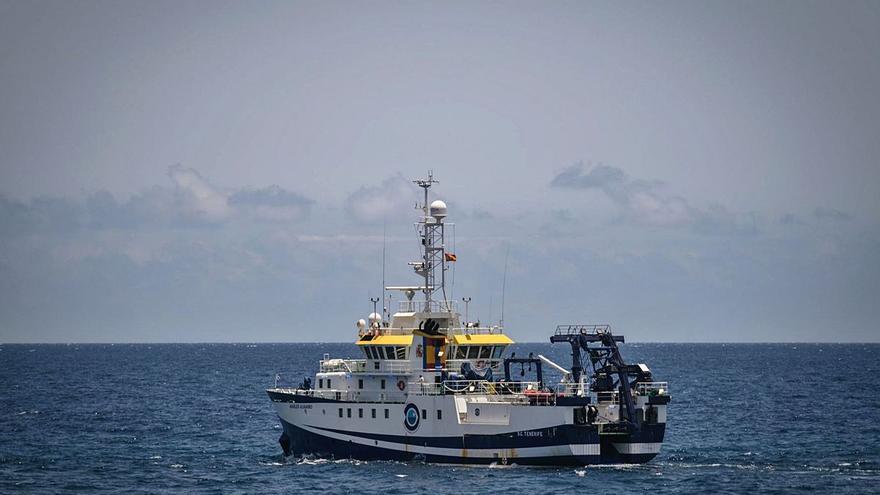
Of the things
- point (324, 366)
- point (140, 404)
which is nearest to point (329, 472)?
point (324, 366)

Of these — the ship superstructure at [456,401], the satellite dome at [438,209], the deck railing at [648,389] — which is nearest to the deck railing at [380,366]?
the ship superstructure at [456,401]

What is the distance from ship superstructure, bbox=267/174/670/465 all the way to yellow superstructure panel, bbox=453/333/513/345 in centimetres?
4

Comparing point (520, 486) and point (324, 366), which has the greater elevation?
point (324, 366)

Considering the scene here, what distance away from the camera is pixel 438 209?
55781 millimetres

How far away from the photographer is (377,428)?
5400cm

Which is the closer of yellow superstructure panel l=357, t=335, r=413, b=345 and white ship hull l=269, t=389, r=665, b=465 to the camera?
white ship hull l=269, t=389, r=665, b=465

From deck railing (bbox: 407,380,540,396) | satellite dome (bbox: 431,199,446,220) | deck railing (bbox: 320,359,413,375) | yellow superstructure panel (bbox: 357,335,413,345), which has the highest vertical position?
satellite dome (bbox: 431,199,446,220)

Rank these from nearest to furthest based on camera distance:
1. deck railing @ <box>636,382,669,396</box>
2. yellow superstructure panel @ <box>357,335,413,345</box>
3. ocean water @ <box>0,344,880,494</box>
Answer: ocean water @ <box>0,344,880,494</box> < deck railing @ <box>636,382,669,396</box> < yellow superstructure panel @ <box>357,335,413,345</box>

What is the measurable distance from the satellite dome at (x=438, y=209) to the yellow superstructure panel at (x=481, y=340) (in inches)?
201

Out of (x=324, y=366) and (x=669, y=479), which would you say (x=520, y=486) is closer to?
(x=669, y=479)

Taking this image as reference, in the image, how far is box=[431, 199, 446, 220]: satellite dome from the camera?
183 ft

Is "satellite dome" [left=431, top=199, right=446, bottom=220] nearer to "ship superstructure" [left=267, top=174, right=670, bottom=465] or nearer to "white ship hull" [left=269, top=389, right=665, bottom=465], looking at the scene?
"ship superstructure" [left=267, top=174, right=670, bottom=465]

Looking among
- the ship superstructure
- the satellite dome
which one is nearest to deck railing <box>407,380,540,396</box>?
the ship superstructure

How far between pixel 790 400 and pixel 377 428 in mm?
56181
